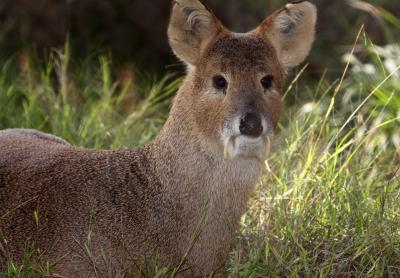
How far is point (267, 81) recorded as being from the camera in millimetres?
5000

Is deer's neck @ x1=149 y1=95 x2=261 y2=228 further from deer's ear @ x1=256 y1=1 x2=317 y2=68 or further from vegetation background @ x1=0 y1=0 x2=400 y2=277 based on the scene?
deer's ear @ x1=256 y1=1 x2=317 y2=68

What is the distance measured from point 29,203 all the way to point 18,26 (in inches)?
243

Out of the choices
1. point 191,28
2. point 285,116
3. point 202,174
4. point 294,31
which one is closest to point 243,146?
point 202,174

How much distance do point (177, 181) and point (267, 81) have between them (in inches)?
26.6

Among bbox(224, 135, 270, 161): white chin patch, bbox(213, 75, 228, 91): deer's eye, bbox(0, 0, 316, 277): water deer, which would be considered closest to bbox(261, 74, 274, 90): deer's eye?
bbox(0, 0, 316, 277): water deer

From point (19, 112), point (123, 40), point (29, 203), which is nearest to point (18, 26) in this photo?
point (123, 40)

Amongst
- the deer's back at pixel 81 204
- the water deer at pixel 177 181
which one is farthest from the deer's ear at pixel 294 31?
the deer's back at pixel 81 204

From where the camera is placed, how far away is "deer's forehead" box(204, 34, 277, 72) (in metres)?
4.94

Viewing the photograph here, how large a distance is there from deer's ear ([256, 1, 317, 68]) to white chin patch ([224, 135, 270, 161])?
777 millimetres

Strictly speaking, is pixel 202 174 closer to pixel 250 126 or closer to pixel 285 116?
pixel 250 126

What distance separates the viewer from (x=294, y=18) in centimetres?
545

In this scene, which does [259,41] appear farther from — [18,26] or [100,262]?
[18,26]

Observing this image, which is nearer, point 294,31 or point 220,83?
point 220,83

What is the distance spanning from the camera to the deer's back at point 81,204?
488 centimetres
